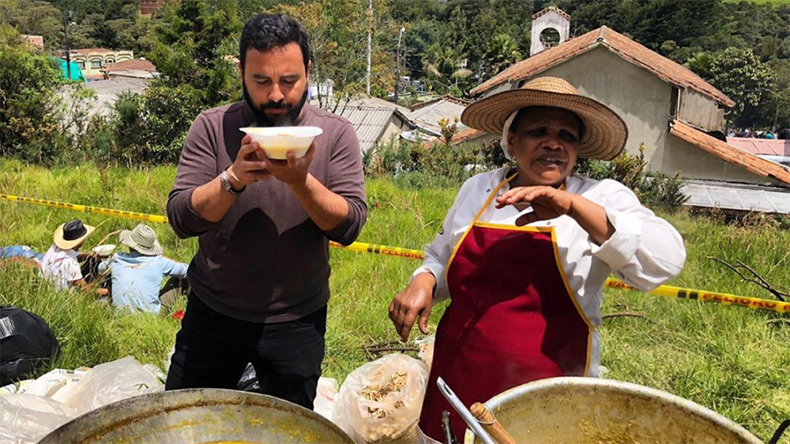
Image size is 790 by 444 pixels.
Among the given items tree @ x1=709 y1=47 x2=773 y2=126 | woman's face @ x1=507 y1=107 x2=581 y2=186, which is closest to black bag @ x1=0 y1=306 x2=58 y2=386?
woman's face @ x1=507 y1=107 x2=581 y2=186

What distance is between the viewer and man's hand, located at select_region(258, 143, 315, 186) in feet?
4.91

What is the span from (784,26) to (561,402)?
85.1 m

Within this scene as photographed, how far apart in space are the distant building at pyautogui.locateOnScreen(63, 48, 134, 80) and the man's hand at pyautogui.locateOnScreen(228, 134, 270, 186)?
71.7m

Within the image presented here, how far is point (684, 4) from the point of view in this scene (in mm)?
60688

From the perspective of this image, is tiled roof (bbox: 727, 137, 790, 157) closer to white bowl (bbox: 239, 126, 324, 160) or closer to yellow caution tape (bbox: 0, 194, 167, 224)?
yellow caution tape (bbox: 0, 194, 167, 224)

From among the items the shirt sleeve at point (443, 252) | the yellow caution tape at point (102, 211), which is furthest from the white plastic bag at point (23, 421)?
the yellow caution tape at point (102, 211)

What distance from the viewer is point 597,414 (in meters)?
1.18

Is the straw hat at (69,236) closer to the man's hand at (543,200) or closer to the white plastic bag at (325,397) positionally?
the white plastic bag at (325,397)

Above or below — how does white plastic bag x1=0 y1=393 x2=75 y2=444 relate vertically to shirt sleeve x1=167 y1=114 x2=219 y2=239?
below

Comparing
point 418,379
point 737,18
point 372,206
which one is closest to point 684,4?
point 737,18

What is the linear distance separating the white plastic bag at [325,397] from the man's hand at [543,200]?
1756 millimetres

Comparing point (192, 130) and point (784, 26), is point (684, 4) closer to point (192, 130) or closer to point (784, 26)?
point (784, 26)

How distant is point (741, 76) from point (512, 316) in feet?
188

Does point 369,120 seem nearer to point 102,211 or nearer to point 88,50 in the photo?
point 102,211
